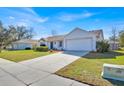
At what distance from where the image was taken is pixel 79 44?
20.2 meters

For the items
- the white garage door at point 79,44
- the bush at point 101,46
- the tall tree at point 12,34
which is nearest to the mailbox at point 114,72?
the bush at point 101,46

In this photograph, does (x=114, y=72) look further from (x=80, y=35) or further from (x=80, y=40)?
(x=80, y=35)

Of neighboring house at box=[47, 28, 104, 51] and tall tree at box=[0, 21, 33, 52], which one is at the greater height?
tall tree at box=[0, 21, 33, 52]

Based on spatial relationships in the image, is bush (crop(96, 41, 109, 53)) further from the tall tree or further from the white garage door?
the tall tree

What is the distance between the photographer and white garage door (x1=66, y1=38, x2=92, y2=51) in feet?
63.2

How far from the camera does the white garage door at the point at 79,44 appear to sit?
63.2 feet

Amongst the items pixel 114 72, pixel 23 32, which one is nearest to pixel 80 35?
pixel 114 72

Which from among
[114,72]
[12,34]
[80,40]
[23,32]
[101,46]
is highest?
[23,32]

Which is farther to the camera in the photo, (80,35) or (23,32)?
(23,32)

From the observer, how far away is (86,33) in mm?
19750

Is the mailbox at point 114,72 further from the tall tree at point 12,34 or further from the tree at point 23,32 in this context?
the tree at point 23,32

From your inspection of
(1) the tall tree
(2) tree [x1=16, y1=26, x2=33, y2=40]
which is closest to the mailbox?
(1) the tall tree
